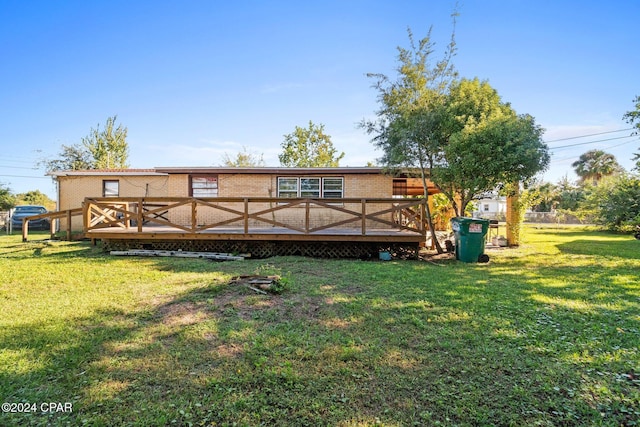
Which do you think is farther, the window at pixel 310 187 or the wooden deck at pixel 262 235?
the window at pixel 310 187

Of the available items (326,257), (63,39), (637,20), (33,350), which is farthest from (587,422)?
(63,39)

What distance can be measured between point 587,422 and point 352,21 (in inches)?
432

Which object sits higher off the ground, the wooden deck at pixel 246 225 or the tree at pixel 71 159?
the tree at pixel 71 159

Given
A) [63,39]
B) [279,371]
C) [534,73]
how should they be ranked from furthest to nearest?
[534,73], [63,39], [279,371]

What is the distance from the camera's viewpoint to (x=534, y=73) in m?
14.6

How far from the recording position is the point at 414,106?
9.59m

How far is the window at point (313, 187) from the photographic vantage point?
12094 mm

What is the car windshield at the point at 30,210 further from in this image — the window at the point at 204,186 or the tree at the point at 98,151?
the window at the point at 204,186

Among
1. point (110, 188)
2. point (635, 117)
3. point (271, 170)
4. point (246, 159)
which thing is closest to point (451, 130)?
point (635, 117)

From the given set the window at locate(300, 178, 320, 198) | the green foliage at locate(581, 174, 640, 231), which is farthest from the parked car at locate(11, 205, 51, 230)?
the green foliage at locate(581, 174, 640, 231)

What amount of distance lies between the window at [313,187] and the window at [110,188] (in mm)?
7995

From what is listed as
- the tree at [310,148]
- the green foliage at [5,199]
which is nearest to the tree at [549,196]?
the tree at [310,148]

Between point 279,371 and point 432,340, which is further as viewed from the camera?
point 432,340

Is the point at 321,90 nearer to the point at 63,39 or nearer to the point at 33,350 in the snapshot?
the point at 63,39
